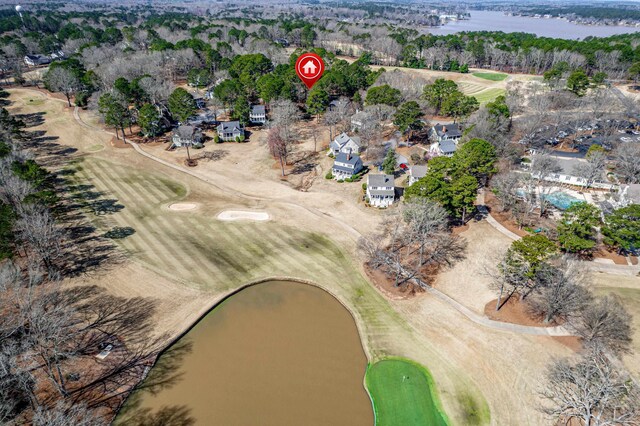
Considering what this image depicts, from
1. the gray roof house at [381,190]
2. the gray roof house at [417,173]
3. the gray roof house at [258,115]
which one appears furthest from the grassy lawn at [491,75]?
the gray roof house at [381,190]

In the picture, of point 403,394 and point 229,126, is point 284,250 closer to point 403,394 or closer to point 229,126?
point 403,394

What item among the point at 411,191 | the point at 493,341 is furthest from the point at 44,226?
the point at 493,341

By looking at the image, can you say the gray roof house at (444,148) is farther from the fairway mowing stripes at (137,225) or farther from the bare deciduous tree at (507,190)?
the fairway mowing stripes at (137,225)

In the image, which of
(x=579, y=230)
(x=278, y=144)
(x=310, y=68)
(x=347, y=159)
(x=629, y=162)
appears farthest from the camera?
(x=310, y=68)

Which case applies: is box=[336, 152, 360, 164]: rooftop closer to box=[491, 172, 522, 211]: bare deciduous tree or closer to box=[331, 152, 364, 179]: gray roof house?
box=[331, 152, 364, 179]: gray roof house

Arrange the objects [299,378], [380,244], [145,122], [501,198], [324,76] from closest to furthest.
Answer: [299,378] < [380,244] < [501,198] < [145,122] < [324,76]

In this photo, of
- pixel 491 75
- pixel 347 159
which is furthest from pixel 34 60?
pixel 491 75

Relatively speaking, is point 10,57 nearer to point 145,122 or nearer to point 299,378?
point 145,122
